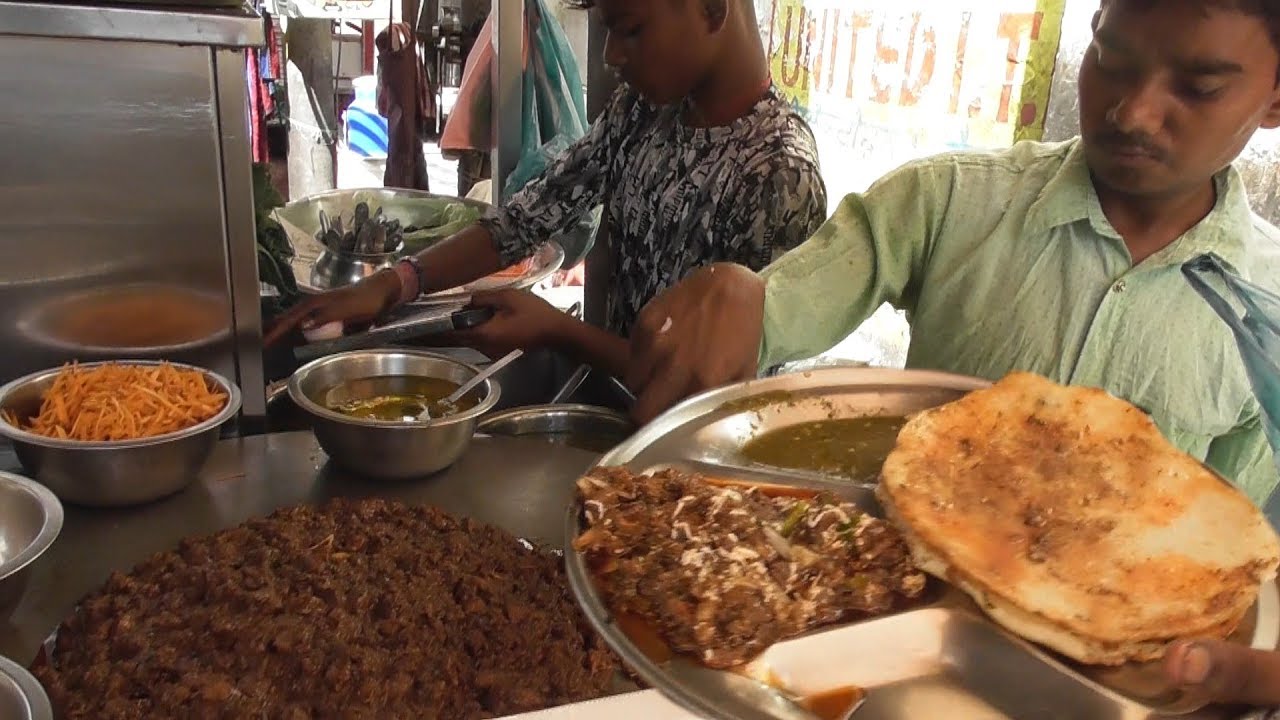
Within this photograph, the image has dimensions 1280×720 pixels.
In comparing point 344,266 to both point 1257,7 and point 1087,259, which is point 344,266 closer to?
point 1087,259

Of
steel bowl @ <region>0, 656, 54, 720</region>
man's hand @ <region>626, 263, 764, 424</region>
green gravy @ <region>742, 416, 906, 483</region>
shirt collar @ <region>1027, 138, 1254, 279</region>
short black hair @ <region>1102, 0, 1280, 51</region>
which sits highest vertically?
short black hair @ <region>1102, 0, 1280, 51</region>

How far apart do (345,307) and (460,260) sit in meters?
0.58

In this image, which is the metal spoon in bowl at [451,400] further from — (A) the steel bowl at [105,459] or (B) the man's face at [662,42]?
(B) the man's face at [662,42]

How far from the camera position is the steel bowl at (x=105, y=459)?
1630 millimetres

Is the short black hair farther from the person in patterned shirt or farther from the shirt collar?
the person in patterned shirt

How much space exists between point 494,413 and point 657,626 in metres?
1.51

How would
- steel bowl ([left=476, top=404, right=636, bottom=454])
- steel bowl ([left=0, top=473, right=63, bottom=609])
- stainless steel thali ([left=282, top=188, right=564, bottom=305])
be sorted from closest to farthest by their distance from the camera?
steel bowl ([left=0, top=473, right=63, bottom=609]) < steel bowl ([left=476, top=404, right=636, bottom=454]) < stainless steel thali ([left=282, top=188, right=564, bottom=305])

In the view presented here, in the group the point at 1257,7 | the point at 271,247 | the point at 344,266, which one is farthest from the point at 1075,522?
the point at 344,266

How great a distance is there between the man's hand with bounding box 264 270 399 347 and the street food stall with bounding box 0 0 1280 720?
0.10m

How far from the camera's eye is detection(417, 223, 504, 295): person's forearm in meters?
3.10

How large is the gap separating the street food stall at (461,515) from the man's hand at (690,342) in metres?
0.08

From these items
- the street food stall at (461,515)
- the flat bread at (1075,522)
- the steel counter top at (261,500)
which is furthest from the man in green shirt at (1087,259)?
the steel counter top at (261,500)

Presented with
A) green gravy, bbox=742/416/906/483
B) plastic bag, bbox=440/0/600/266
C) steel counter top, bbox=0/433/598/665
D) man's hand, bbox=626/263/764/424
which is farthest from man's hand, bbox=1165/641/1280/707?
plastic bag, bbox=440/0/600/266

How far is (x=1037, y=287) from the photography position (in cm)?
164
